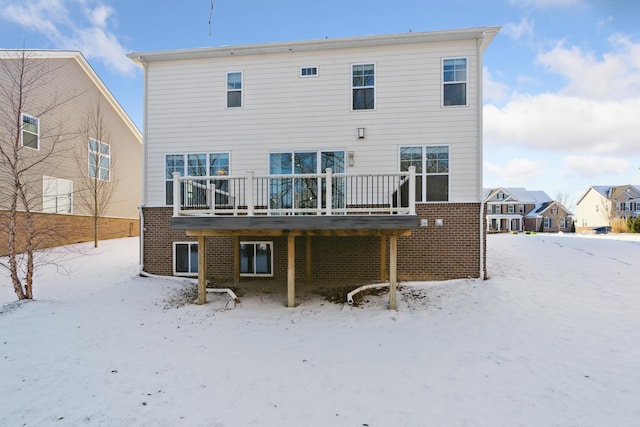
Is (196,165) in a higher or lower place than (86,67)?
lower

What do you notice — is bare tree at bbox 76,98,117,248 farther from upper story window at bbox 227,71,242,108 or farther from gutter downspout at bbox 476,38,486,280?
gutter downspout at bbox 476,38,486,280

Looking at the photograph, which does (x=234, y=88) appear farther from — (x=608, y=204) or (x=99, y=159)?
(x=608, y=204)

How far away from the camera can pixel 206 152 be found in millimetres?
9625

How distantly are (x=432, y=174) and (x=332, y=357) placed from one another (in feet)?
20.1

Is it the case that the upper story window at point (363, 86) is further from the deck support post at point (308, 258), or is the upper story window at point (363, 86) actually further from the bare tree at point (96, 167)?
the bare tree at point (96, 167)

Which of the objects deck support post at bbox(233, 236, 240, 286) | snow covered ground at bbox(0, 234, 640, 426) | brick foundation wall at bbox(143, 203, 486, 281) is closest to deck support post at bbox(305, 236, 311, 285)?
brick foundation wall at bbox(143, 203, 486, 281)

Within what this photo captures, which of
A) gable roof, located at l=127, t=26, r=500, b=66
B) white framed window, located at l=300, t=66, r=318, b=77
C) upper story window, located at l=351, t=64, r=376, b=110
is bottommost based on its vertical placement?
upper story window, located at l=351, t=64, r=376, b=110

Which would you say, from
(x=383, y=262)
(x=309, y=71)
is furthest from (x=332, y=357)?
(x=309, y=71)

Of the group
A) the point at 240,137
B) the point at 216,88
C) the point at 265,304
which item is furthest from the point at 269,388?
the point at 216,88

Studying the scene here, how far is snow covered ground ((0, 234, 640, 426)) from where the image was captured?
11.1ft

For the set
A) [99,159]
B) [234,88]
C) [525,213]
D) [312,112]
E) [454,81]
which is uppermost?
[234,88]

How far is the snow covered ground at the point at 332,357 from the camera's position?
11.1 ft

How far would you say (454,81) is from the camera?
29.1 feet

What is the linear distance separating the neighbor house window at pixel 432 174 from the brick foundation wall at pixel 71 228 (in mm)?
12694
